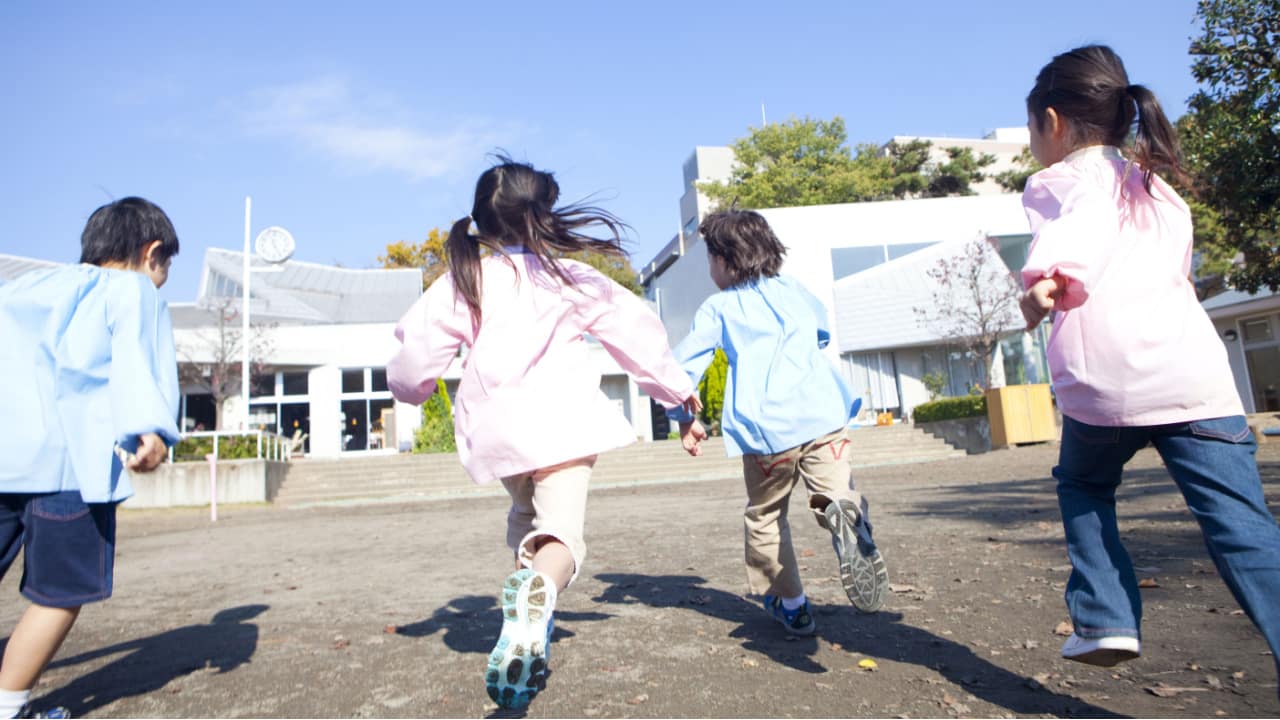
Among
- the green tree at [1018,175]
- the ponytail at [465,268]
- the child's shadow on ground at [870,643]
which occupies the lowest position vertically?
the child's shadow on ground at [870,643]

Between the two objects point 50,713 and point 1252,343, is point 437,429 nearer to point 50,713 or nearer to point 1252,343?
point 50,713

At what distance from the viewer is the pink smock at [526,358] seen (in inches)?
96.9

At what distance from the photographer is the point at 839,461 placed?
3357 millimetres

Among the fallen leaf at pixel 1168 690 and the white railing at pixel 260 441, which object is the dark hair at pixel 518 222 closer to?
the fallen leaf at pixel 1168 690

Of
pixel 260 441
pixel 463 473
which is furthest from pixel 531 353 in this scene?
pixel 260 441

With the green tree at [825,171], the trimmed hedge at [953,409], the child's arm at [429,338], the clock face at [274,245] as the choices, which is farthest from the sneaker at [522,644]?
A: the green tree at [825,171]

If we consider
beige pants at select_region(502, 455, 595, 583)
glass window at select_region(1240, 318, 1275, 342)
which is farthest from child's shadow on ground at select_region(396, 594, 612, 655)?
glass window at select_region(1240, 318, 1275, 342)

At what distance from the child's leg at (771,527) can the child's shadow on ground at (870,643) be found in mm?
213

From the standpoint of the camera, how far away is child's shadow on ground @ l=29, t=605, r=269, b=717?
2988mm

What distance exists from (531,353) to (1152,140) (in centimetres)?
177

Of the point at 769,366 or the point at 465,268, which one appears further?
the point at 769,366

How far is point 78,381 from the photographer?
8.34 feet

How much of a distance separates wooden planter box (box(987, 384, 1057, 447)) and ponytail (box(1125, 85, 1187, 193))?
17.5 m

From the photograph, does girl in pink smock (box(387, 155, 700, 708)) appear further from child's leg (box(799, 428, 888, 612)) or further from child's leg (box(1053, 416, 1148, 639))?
child's leg (box(1053, 416, 1148, 639))
